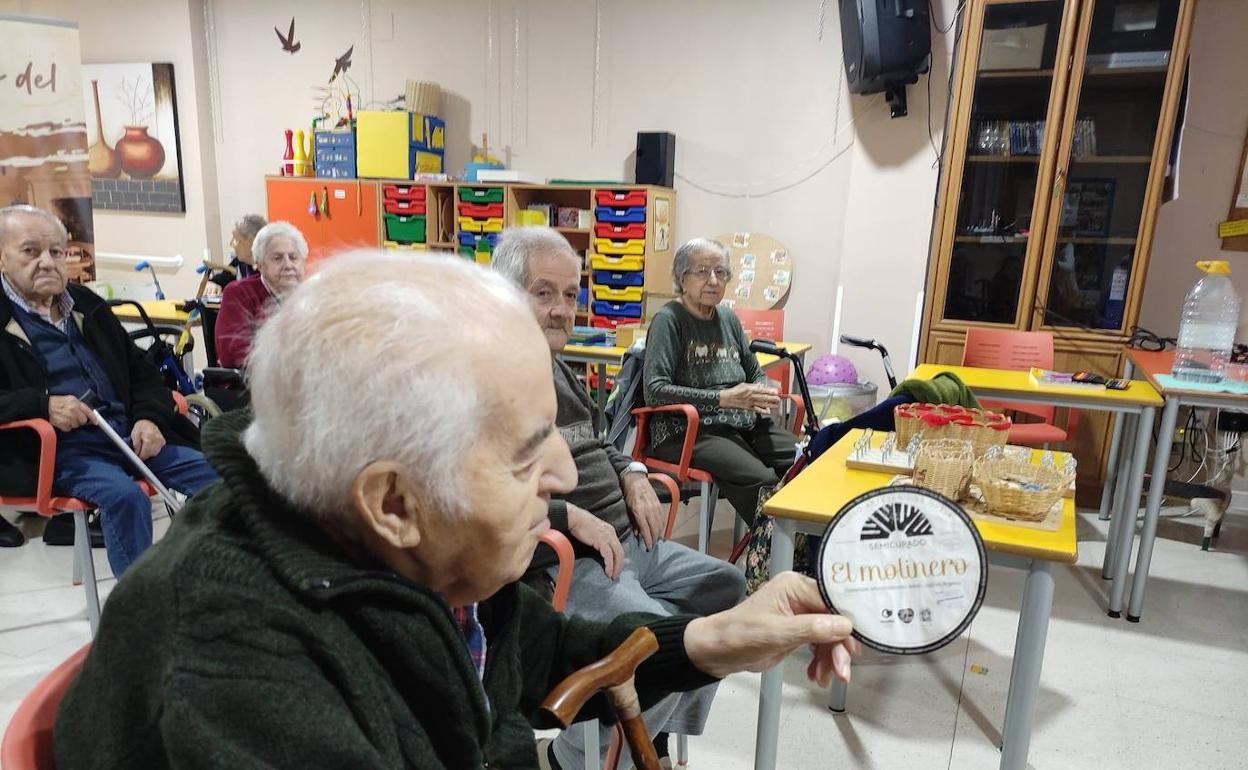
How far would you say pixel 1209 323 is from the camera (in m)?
3.53

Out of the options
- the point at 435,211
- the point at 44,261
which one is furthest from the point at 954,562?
the point at 435,211

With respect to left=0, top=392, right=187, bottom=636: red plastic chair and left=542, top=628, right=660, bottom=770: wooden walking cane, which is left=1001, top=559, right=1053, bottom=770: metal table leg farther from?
left=0, top=392, right=187, bottom=636: red plastic chair

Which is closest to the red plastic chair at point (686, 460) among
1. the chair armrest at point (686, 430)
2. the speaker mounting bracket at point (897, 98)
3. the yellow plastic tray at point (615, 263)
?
the chair armrest at point (686, 430)

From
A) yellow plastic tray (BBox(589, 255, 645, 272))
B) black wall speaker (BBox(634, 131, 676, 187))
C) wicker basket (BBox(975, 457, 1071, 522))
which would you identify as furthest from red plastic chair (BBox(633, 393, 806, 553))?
black wall speaker (BBox(634, 131, 676, 187))

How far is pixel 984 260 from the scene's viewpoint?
3967 millimetres

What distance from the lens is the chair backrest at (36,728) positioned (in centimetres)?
61

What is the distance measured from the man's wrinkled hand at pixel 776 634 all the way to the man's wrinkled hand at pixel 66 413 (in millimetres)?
2074

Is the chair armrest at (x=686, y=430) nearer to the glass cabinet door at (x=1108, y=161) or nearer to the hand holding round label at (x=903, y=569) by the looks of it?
the hand holding round label at (x=903, y=569)

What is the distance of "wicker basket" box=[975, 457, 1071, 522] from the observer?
56.6 inches

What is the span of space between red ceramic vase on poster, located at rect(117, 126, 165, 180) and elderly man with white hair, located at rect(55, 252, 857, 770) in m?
6.42

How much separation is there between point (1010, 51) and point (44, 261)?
13.6ft

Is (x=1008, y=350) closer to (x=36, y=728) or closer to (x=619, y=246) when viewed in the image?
(x=619, y=246)

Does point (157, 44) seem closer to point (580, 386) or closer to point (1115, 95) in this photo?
point (580, 386)

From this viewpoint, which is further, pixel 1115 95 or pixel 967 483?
pixel 1115 95
